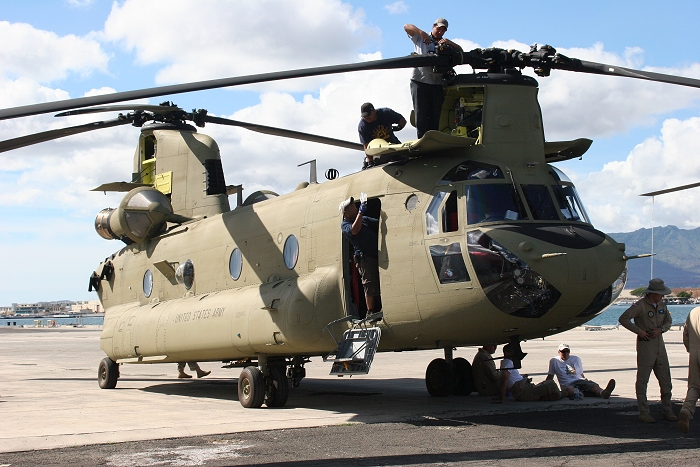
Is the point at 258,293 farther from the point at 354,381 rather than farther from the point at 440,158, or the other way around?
the point at 354,381

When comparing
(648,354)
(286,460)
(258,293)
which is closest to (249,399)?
(258,293)

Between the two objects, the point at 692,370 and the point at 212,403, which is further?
the point at 212,403

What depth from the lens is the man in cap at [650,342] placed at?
9930 mm

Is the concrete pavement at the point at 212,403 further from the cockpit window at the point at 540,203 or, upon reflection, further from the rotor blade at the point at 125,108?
the rotor blade at the point at 125,108

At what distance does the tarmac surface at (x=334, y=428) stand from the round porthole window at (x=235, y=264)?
2250 mm

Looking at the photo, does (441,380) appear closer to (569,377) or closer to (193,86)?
(569,377)

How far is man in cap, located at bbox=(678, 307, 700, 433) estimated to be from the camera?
9.04 metres

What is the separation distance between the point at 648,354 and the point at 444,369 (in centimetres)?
441

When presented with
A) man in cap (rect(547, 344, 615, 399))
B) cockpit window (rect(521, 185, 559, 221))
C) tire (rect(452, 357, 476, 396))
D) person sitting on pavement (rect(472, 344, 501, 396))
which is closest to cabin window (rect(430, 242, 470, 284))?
cockpit window (rect(521, 185, 559, 221))

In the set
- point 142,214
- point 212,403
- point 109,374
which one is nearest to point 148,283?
point 142,214

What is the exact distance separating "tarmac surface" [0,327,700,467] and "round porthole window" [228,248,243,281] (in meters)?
2.25

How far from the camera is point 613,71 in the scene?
1048cm

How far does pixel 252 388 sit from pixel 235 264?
101 inches

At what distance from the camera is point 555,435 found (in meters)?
9.24
